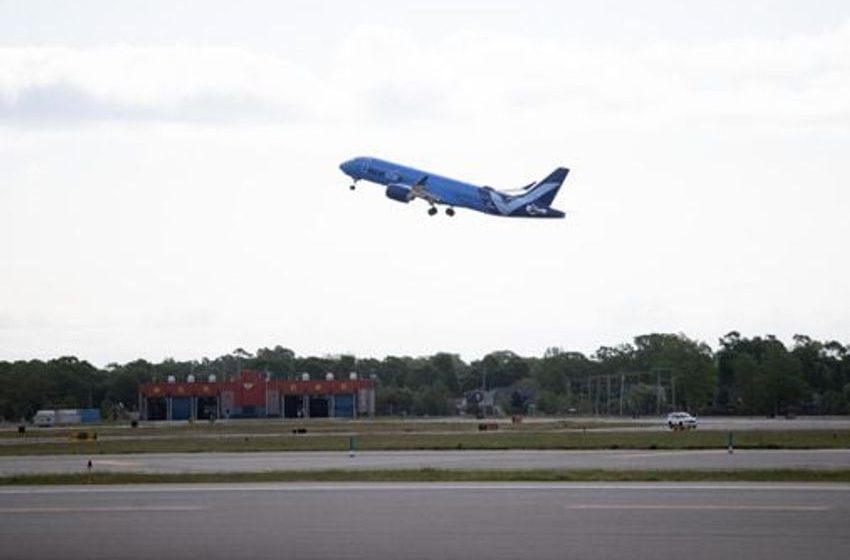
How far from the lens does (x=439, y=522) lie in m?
22.8

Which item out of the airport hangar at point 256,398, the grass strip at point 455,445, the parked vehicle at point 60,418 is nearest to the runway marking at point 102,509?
the grass strip at point 455,445

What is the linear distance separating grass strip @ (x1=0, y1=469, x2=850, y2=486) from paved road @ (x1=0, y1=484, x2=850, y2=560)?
2313mm

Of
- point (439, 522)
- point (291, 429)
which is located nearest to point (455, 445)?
point (439, 522)

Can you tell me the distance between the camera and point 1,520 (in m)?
24.9

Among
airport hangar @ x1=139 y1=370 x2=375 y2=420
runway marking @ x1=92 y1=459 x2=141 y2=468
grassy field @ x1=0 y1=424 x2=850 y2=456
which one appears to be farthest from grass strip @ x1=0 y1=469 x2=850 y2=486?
airport hangar @ x1=139 y1=370 x2=375 y2=420

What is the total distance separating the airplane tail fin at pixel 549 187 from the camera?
268 ft

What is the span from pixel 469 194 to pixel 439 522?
186 feet

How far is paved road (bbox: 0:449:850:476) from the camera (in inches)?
1578

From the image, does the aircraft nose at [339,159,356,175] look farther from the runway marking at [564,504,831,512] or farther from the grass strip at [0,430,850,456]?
the runway marking at [564,504,831,512]

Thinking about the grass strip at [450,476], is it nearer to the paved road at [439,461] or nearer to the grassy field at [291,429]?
the paved road at [439,461]

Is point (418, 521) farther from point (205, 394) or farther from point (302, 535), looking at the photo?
point (205, 394)

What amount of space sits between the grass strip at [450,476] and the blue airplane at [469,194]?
40.5 meters

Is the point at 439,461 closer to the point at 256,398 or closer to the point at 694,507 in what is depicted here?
the point at 694,507

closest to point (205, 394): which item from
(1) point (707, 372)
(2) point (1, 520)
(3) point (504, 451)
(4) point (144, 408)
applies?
(4) point (144, 408)
